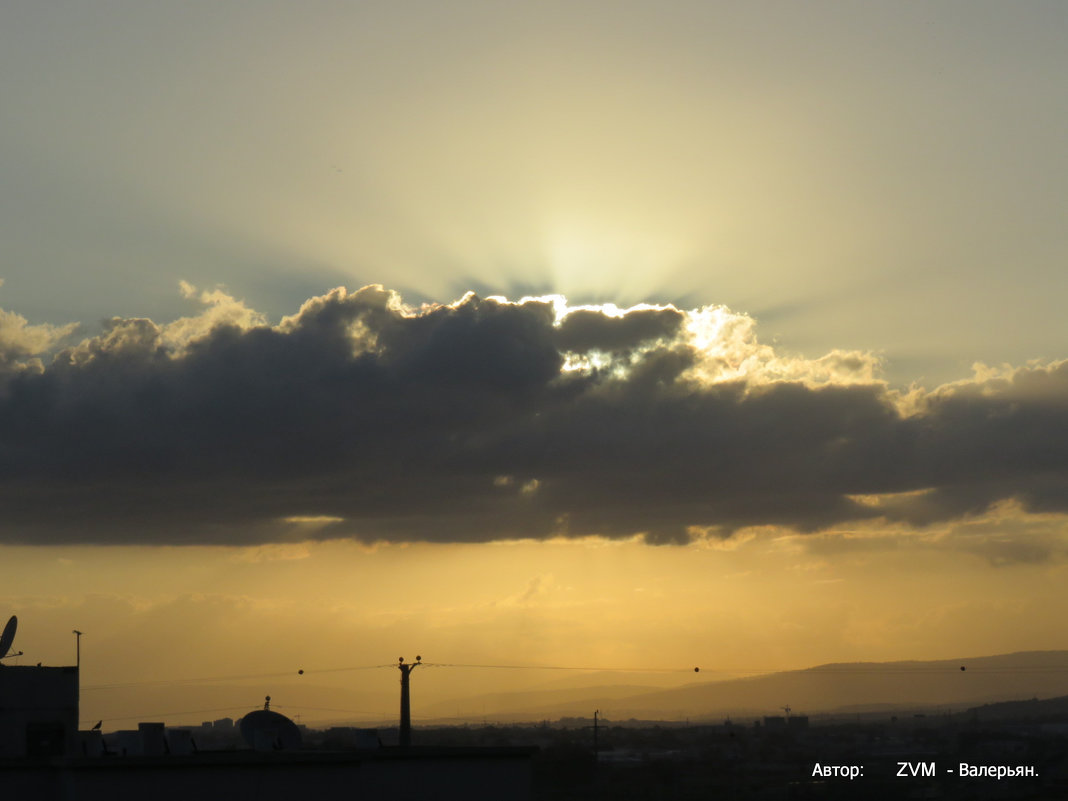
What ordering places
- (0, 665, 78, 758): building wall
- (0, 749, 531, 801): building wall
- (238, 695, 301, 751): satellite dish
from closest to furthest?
1. (0, 749, 531, 801): building wall
2. (238, 695, 301, 751): satellite dish
3. (0, 665, 78, 758): building wall

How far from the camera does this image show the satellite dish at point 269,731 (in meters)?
56.3

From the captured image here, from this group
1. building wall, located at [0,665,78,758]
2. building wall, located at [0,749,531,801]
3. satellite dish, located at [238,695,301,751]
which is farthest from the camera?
building wall, located at [0,665,78,758]

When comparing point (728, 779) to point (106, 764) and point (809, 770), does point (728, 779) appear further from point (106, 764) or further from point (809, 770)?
point (106, 764)

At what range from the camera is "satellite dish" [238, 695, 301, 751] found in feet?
185

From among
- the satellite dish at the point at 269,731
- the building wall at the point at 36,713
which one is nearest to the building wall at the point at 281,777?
the satellite dish at the point at 269,731

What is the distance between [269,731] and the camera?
56781mm

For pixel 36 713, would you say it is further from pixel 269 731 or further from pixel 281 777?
pixel 281 777

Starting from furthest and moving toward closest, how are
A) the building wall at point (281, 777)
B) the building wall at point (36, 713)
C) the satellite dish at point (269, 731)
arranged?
the building wall at point (36, 713) → the satellite dish at point (269, 731) → the building wall at point (281, 777)

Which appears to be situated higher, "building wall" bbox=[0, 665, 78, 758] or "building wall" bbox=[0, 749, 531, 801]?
"building wall" bbox=[0, 665, 78, 758]

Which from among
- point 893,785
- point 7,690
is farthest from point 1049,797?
point 7,690

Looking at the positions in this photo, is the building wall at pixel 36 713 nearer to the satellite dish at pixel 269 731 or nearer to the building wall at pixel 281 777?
the satellite dish at pixel 269 731

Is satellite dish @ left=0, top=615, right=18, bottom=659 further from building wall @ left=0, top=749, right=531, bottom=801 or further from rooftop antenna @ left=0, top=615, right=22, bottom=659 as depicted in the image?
building wall @ left=0, top=749, right=531, bottom=801

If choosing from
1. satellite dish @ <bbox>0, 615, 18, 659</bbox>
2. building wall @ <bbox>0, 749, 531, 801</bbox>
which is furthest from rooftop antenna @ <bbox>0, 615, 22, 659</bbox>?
building wall @ <bbox>0, 749, 531, 801</bbox>

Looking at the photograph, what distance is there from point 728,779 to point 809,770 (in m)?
21.0
